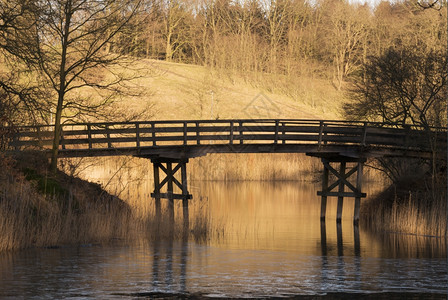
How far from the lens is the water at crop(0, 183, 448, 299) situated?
50.4 ft

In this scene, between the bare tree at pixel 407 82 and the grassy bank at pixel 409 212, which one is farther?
the bare tree at pixel 407 82

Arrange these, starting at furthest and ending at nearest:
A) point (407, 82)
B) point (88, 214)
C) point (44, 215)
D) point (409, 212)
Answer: point (407, 82) → point (409, 212) → point (88, 214) → point (44, 215)

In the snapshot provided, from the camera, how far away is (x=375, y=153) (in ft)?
107

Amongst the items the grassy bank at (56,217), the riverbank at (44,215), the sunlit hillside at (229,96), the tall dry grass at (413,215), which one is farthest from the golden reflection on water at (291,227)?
the sunlit hillside at (229,96)

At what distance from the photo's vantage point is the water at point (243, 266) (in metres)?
15.4

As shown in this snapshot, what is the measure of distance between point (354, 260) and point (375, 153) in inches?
507

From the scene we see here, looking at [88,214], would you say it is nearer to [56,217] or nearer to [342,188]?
[56,217]

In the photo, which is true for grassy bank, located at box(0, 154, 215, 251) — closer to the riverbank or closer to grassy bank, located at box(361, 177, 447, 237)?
the riverbank

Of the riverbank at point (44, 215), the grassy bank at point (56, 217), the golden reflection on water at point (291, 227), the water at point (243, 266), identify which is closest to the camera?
the water at point (243, 266)

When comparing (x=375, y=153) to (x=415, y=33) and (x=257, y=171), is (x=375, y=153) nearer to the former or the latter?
(x=257, y=171)

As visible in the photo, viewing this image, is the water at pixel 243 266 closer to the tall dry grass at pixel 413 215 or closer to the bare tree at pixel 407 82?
the tall dry grass at pixel 413 215

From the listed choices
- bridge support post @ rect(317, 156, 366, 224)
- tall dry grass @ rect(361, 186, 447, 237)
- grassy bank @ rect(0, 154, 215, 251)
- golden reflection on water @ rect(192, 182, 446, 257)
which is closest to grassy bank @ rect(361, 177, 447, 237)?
tall dry grass @ rect(361, 186, 447, 237)

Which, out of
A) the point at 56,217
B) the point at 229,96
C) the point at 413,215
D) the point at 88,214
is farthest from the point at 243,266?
the point at 229,96

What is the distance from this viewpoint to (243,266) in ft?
61.2
